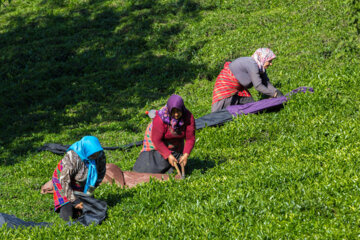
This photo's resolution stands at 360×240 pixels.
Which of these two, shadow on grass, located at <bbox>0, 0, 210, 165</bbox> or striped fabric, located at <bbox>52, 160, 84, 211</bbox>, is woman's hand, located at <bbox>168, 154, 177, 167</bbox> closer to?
striped fabric, located at <bbox>52, 160, 84, 211</bbox>

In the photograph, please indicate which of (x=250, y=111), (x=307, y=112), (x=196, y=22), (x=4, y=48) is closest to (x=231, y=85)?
(x=250, y=111)

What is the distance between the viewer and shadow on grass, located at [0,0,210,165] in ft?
49.0

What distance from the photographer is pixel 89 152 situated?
688 centimetres

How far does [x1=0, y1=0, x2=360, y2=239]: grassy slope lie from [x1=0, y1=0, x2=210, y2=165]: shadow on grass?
2.6 inches

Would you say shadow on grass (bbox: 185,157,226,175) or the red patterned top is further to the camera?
shadow on grass (bbox: 185,157,226,175)

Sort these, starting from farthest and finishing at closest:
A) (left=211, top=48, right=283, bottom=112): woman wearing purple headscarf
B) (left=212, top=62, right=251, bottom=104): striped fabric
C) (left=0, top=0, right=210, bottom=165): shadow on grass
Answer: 1. (left=0, top=0, right=210, bottom=165): shadow on grass
2. (left=212, top=62, right=251, bottom=104): striped fabric
3. (left=211, top=48, right=283, bottom=112): woman wearing purple headscarf

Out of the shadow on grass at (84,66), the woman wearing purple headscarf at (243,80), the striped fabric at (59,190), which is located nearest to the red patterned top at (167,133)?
the striped fabric at (59,190)

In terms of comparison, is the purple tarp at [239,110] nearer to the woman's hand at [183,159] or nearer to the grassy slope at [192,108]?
the grassy slope at [192,108]

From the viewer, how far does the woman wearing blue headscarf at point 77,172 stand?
22.7ft

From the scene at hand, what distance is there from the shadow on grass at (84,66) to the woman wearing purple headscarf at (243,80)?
3298 millimetres

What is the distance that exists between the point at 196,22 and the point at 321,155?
42.9 feet

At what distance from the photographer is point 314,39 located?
15836 millimetres

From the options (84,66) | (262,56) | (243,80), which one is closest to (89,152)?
(243,80)

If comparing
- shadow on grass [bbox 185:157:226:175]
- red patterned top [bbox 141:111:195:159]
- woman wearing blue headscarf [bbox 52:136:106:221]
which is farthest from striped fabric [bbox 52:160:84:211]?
shadow on grass [bbox 185:157:226:175]
